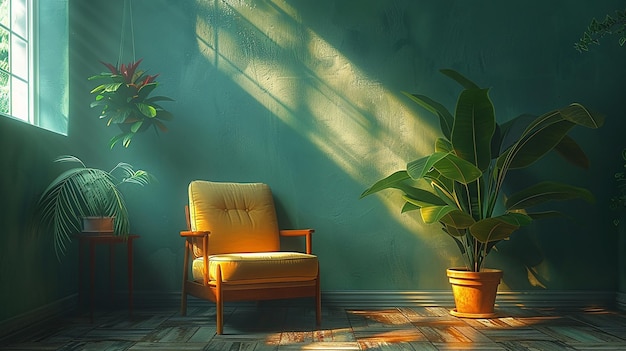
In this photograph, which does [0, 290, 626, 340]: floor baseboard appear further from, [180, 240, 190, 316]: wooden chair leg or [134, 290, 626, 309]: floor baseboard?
[180, 240, 190, 316]: wooden chair leg

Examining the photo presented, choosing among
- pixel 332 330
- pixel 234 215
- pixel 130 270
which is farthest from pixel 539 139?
pixel 130 270

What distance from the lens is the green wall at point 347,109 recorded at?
14.6 feet

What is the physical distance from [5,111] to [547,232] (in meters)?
3.46

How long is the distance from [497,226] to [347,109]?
134cm

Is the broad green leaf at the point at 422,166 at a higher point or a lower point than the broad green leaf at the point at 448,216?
higher

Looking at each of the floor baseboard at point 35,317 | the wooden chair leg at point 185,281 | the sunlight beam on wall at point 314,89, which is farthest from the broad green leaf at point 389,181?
the floor baseboard at point 35,317

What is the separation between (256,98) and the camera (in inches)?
178

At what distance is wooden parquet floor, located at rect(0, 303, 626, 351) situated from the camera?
10.3 ft

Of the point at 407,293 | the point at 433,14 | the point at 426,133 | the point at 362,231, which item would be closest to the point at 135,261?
the point at 362,231

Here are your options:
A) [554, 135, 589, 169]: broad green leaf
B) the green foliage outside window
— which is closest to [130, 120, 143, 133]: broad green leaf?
the green foliage outside window

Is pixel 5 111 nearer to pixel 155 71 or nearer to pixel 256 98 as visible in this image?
pixel 155 71

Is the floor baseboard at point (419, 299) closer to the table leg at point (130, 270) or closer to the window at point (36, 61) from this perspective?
the table leg at point (130, 270)

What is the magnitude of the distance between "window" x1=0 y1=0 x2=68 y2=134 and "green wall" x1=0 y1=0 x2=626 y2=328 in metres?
0.23

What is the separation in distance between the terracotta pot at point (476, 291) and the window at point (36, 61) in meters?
2.67
